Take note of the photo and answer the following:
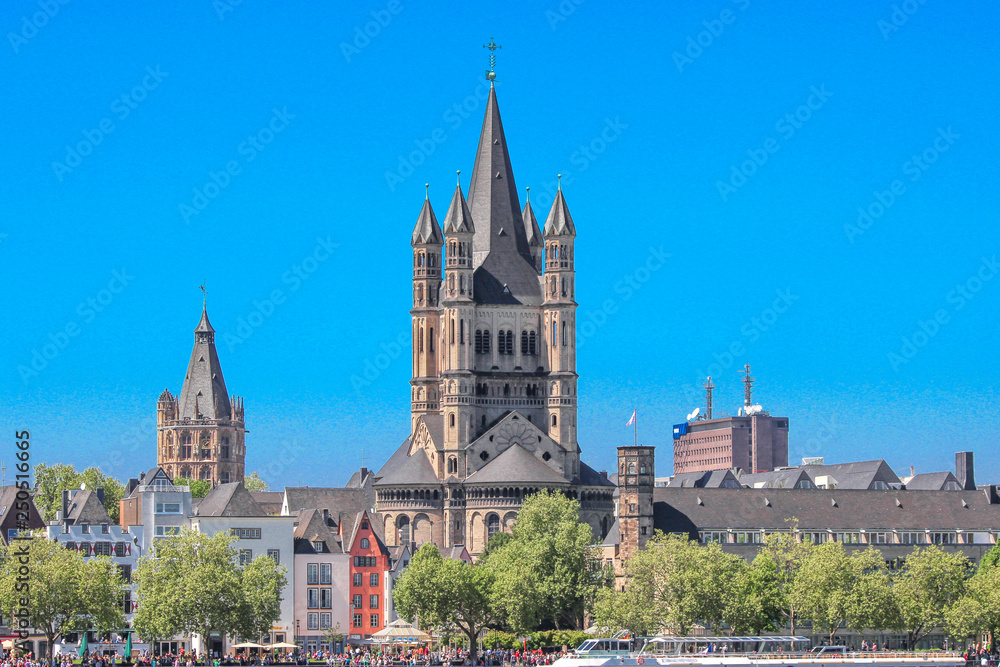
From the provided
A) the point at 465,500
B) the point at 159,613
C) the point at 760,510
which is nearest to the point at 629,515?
the point at 760,510

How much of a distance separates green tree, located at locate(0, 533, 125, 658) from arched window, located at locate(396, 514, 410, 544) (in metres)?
52.8

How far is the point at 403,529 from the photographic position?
618 feet

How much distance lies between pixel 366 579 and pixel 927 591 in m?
53.7

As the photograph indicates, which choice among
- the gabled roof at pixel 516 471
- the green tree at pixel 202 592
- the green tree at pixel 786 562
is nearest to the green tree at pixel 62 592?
the green tree at pixel 202 592

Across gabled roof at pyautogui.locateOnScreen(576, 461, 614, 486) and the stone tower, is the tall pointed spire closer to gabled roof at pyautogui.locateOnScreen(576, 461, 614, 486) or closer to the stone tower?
gabled roof at pyautogui.locateOnScreen(576, 461, 614, 486)

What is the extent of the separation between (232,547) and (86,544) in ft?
41.9

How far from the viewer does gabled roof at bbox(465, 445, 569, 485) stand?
607 feet

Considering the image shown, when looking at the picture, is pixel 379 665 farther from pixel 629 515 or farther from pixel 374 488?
pixel 374 488

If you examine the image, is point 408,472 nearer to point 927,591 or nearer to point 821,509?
point 821,509

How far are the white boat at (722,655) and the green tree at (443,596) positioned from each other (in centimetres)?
2261

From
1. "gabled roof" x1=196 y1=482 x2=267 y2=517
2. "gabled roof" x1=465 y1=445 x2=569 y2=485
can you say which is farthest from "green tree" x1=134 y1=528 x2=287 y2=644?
"gabled roof" x1=465 y1=445 x2=569 y2=485

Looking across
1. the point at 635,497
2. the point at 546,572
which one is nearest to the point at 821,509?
the point at 635,497

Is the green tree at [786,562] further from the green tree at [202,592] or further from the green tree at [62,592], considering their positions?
the green tree at [62,592]

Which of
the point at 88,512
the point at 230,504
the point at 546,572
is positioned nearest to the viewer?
the point at 546,572
